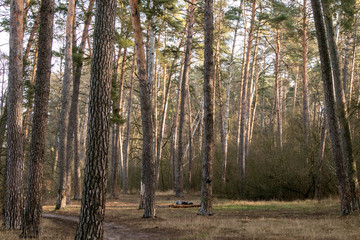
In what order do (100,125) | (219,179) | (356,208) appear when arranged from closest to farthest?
1. (100,125)
2. (356,208)
3. (219,179)

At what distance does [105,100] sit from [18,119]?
15.1ft

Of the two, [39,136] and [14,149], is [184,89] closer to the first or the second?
[14,149]

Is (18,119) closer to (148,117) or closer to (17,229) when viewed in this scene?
(17,229)

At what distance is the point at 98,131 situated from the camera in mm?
6156

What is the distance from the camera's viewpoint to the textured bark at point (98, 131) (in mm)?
6012

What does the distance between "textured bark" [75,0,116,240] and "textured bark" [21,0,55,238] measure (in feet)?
8.09

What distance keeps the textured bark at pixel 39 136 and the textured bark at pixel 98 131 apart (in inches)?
97.1

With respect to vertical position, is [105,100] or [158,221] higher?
[105,100]

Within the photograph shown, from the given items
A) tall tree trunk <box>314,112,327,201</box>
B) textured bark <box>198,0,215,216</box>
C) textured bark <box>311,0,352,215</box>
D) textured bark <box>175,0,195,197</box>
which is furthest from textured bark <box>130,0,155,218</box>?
tall tree trunk <box>314,112,327,201</box>

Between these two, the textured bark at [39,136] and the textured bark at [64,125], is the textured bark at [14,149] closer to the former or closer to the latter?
the textured bark at [39,136]

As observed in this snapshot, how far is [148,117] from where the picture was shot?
A: 470 inches

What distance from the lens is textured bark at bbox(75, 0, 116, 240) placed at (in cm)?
601

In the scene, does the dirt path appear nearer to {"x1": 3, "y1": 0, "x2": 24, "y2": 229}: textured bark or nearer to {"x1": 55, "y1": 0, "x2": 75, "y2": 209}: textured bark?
{"x1": 3, "y1": 0, "x2": 24, "y2": 229}: textured bark

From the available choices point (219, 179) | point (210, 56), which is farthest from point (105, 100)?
point (219, 179)
